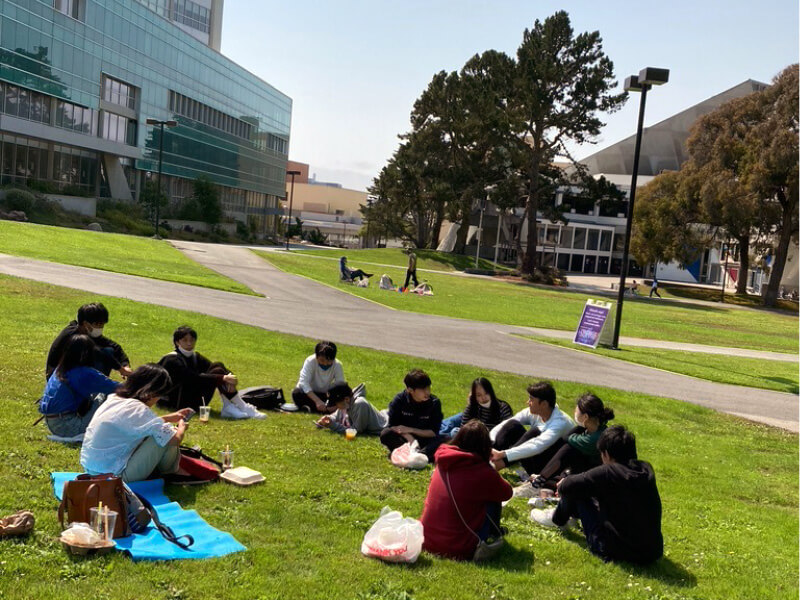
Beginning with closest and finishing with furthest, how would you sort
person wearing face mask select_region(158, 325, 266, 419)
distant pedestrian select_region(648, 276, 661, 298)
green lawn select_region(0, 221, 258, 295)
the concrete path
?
person wearing face mask select_region(158, 325, 266, 419) → the concrete path → green lawn select_region(0, 221, 258, 295) → distant pedestrian select_region(648, 276, 661, 298)

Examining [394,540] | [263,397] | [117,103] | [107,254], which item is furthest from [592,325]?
[117,103]

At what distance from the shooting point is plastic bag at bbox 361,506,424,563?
556 cm

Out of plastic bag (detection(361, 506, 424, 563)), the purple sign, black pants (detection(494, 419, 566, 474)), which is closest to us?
plastic bag (detection(361, 506, 424, 563))

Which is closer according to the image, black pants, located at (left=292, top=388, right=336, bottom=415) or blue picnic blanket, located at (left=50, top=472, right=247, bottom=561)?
blue picnic blanket, located at (left=50, top=472, right=247, bottom=561)

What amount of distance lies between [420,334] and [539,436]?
40.9ft

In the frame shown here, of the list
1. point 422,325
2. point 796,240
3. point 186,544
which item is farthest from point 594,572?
point 796,240

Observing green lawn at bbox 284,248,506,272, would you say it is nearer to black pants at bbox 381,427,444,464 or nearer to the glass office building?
the glass office building

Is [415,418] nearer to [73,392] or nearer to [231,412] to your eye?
[231,412]

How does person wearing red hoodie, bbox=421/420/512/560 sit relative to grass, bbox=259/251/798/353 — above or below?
above

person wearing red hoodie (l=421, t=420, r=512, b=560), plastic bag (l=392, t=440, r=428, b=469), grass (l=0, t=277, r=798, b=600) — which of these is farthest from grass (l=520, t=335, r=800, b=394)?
person wearing red hoodie (l=421, t=420, r=512, b=560)

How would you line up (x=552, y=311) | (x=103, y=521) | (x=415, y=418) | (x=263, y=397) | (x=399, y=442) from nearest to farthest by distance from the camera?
(x=103, y=521) < (x=399, y=442) < (x=415, y=418) < (x=263, y=397) < (x=552, y=311)

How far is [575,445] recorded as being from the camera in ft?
24.3

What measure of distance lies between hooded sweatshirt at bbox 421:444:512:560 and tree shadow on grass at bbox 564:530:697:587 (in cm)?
108

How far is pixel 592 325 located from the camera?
21.5m
